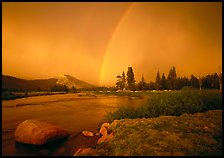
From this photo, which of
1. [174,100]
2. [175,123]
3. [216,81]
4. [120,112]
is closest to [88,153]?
[175,123]

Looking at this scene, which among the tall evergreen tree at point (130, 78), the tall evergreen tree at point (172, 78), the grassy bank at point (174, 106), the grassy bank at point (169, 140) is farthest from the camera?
the tall evergreen tree at point (130, 78)

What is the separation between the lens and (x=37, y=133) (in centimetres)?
1093

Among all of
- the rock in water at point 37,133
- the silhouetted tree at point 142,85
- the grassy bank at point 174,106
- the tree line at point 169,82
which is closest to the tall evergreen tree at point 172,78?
the tree line at point 169,82

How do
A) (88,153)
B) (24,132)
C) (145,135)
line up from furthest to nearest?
(24,132), (145,135), (88,153)

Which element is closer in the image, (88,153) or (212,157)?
(212,157)

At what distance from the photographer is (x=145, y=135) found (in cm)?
869

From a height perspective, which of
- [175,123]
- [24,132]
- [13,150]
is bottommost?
[13,150]

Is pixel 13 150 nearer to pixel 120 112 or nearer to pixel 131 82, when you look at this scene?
pixel 120 112

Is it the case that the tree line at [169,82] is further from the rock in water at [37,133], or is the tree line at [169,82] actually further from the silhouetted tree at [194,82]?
the rock in water at [37,133]

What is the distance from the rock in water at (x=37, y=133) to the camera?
10.7 m

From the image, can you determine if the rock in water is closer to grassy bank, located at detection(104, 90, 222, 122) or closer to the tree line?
grassy bank, located at detection(104, 90, 222, 122)

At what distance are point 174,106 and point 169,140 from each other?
6.74 m

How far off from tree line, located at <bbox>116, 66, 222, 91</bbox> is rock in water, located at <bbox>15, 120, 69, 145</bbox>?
7124cm

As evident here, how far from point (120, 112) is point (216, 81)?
7782 cm
